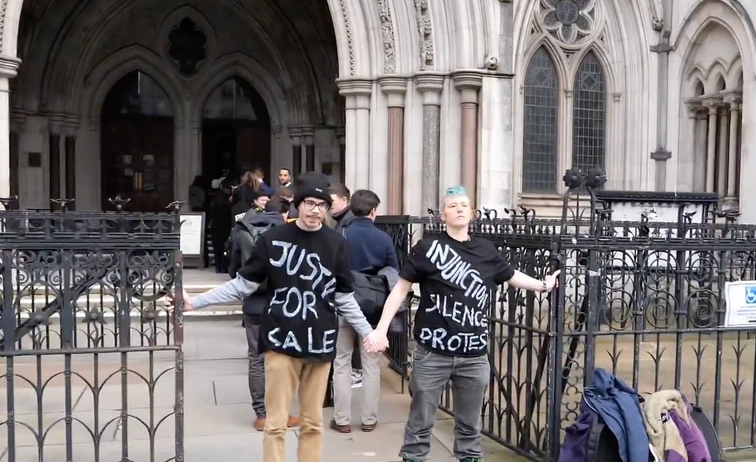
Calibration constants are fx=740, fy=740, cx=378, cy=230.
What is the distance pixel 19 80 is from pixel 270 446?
13410 mm

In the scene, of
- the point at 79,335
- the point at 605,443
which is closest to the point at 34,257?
the point at 605,443

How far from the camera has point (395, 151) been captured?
12.2 m

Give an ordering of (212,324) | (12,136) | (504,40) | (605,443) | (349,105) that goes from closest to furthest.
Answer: (605,443) → (212,324) → (504,40) → (349,105) → (12,136)

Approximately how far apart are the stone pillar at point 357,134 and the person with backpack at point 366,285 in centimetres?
698

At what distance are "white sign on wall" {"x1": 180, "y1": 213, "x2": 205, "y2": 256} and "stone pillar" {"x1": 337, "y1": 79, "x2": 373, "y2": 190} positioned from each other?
8.40ft

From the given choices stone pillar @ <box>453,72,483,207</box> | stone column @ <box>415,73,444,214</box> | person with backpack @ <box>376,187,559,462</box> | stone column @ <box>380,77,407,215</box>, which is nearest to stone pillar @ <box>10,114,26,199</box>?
stone column @ <box>380,77,407,215</box>

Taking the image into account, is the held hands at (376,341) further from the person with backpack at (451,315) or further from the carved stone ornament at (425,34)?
the carved stone ornament at (425,34)

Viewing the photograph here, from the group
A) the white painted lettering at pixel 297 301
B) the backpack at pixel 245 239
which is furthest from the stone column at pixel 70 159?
the white painted lettering at pixel 297 301

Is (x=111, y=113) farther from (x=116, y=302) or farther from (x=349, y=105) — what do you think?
(x=116, y=302)

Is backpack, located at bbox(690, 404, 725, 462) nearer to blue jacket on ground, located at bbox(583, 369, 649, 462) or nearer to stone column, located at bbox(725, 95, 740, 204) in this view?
blue jacket on ground, located at bbox(583, 369, 649, 462)

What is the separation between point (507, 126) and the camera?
11.8 m

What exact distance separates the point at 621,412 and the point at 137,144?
569 inches

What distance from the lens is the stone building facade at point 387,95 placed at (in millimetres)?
11672

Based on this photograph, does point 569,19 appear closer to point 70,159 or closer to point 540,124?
point 540,124
